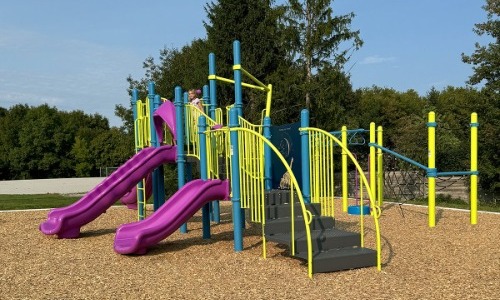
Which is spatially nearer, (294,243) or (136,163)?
(294,243)

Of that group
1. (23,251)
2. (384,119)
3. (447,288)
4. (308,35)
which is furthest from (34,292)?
(384,119)

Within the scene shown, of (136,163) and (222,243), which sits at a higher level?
(136,163)

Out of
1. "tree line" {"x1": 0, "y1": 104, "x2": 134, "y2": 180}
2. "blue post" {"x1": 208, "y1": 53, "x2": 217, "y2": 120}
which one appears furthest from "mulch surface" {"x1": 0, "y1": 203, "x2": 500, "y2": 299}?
"tree line" {"x1": 0, "y1": 104, "x2": 134, "y2": 180}

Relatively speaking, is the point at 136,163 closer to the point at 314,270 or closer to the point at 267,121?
the point at 267,121

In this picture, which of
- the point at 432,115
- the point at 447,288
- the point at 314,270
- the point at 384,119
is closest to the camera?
the point at 447,288

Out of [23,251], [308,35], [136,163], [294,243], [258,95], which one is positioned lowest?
[23,251]

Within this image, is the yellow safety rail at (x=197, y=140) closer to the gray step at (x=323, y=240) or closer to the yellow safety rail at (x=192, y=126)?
the yellow safety rail at (x=192, y=126)

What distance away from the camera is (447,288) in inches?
194

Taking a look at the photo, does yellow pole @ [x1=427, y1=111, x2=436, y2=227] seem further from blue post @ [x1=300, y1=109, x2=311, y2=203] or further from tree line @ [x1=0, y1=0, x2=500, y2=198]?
tree line @ [x1=0, y1=0, x2=500, y2=198]

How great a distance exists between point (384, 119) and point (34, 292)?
54.6 metres

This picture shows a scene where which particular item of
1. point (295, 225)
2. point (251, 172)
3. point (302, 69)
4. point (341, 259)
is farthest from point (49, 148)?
point (341, 259)

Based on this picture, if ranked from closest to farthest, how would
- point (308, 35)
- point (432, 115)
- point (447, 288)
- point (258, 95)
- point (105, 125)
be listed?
point (447, 288) < point (432, 115) < point (308, 35) < point (258, 95) < point (105, 125)

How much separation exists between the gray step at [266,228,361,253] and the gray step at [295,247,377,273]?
78mm

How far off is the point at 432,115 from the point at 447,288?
185 inches
